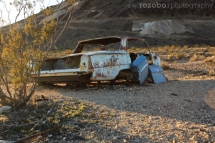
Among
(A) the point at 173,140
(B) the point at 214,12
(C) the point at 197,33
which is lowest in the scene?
(A) the point at 173,140

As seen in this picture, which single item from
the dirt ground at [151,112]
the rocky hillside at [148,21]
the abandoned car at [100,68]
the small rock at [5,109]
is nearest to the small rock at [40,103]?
the small rock at [5,109]

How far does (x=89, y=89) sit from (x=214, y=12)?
4799 centimetres

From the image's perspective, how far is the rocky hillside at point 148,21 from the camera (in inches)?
1464

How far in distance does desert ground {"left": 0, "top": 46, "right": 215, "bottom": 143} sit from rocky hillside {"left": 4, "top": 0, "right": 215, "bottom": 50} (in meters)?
25.3

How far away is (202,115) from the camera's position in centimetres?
553

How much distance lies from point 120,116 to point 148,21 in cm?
3984

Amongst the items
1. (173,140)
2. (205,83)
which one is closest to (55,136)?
(173,140)

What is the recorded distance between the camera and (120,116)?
5.46 m

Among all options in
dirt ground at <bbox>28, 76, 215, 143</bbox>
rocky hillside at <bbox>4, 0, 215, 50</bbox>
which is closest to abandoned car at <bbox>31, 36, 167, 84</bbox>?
dirt ground at <bbox>28, 76, 215, 143</bbox>

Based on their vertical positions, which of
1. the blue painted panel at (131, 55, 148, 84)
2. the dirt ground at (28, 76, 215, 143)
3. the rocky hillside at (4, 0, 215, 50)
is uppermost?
the rocky hillside at (4, 0, 215, 50)

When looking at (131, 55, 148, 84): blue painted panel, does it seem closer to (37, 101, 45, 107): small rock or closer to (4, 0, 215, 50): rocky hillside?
(37, 101, 45, 107): small rock

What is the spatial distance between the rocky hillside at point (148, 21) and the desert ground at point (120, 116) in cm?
2526

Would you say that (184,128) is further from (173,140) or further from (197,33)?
(197,33)

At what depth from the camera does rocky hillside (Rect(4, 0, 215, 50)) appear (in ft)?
122
